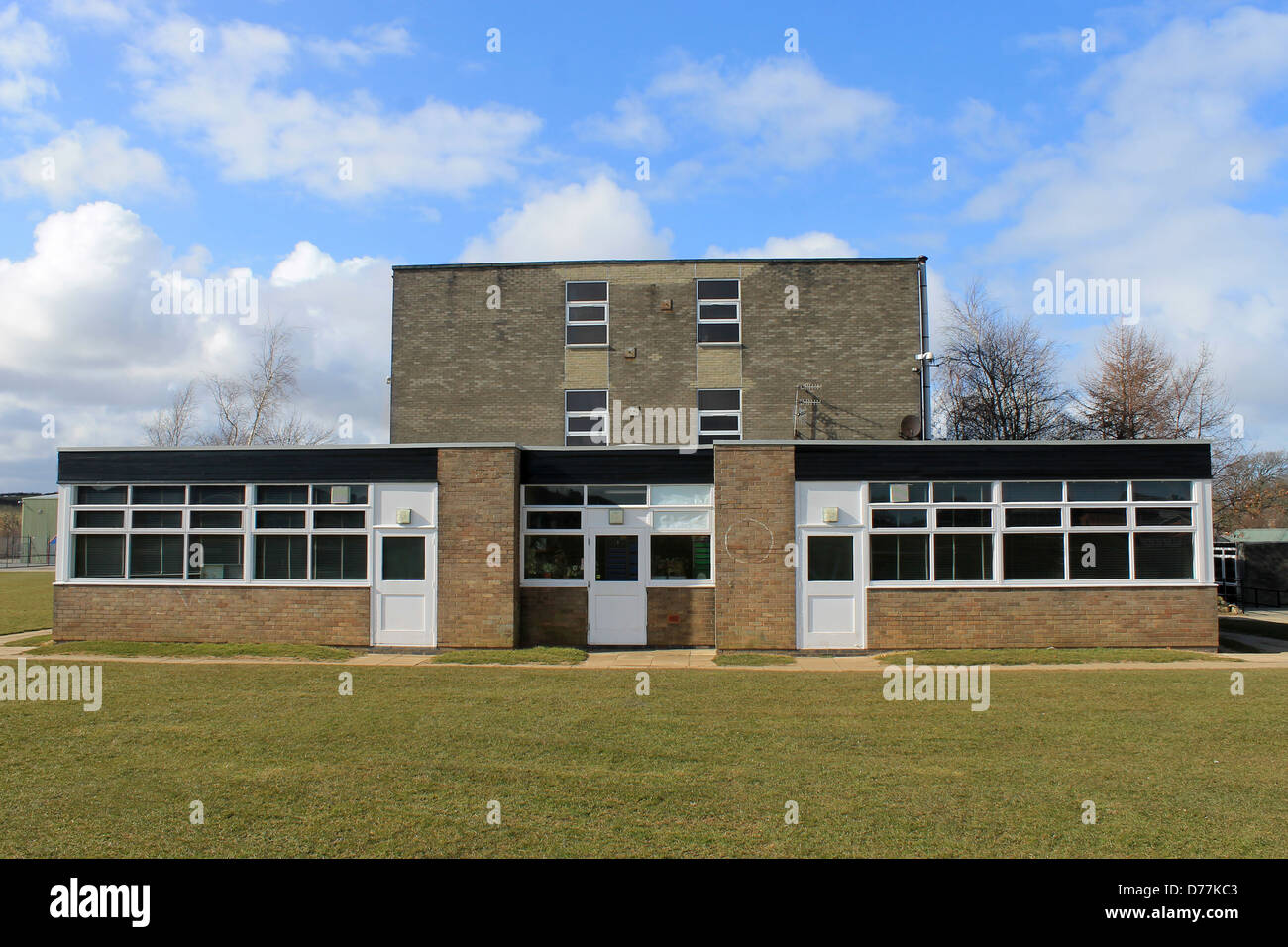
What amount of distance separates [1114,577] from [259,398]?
32289 millimetres

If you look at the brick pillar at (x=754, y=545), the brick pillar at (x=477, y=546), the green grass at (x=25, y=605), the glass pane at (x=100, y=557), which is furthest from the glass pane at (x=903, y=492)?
the green grass at (x=25, y=605)

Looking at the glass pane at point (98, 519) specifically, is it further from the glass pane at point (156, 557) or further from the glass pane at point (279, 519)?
the glass pane at point (279, 519)

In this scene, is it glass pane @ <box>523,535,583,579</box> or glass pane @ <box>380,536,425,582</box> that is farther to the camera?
glass pane @ <box>523,535,583,579</box>

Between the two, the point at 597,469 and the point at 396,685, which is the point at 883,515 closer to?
the point at 597,469

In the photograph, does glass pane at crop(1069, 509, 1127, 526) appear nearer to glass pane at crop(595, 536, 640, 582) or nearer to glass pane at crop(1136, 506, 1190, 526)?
glass pane at crop(1136, 506, 1190, 526)

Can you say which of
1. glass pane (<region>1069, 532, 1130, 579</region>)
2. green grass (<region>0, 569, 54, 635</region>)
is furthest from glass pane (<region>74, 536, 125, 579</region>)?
glass pane (<region>1069, 532, 1130, 579</region>)

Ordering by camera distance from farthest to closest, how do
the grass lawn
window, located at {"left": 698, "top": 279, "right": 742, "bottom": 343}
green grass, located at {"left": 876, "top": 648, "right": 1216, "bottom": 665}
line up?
window, located at {"left": 698, "top": 279, "right": 742, "bottom": 343} → green grass, located at {"left": 876, "top": 648, "right": 1216, "bottom": 665} → the grass lawn

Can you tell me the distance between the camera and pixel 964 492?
14.9 meters

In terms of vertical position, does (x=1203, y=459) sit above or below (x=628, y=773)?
above

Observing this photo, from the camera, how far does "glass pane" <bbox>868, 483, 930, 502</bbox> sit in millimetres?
14906

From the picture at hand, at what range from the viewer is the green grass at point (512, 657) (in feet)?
44.8

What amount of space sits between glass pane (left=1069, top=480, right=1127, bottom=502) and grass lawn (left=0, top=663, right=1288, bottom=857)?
431 centimetres

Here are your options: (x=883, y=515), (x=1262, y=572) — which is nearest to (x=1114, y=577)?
(x=883, y=515)

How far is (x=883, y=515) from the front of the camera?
14914mm
